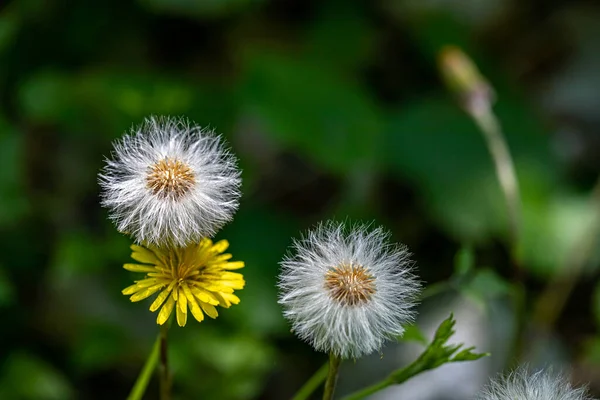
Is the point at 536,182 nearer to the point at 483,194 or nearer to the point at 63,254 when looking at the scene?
the point at 483,194

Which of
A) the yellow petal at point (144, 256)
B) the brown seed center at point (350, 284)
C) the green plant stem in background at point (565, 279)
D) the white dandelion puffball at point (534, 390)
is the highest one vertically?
the green plant stem in background at point (565, 279)

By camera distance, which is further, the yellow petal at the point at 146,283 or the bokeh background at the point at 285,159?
the bokeh background at the point at 285,159

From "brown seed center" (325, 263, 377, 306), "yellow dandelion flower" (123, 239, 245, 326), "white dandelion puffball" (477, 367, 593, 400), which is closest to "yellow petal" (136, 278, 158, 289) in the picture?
"yellow dandelion flower" (123, 239, 245, 326)

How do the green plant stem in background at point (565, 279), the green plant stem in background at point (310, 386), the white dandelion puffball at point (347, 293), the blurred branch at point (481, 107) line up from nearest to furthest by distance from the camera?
the white dandelion puffball at point (347, 293) < the green plant stem in background at point (310, 386) < the blurred branch at point (481, 107) < the green plant stem in background at point (565, 279)

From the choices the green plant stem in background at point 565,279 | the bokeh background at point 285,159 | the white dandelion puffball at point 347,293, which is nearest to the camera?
the white dandelion puffball at point 347,293

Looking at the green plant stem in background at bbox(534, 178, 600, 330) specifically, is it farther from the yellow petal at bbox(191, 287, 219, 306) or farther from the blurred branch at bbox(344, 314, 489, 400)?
the yellow petal at bbox(191, 287, 219, 306)

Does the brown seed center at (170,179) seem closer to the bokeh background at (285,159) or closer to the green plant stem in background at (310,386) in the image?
the green plant stem in background at (310,386)

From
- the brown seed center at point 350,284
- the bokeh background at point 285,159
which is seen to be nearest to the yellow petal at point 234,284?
the brown seed center at point 350,284

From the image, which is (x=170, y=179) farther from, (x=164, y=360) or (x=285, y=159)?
(x=285, y=159)

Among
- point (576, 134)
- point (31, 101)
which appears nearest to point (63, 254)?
point (31, 101)
